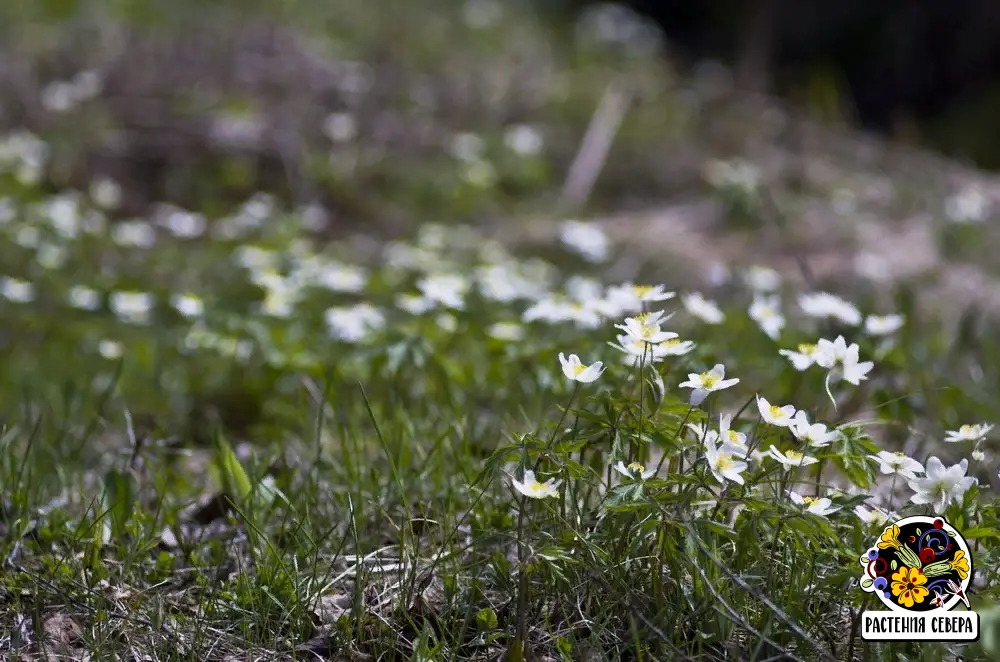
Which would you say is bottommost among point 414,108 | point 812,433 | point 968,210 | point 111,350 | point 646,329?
point 968,210

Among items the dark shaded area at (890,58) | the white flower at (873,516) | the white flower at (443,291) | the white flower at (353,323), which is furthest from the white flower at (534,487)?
the dark shaded area at (890,58)

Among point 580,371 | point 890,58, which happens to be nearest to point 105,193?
point 580,371

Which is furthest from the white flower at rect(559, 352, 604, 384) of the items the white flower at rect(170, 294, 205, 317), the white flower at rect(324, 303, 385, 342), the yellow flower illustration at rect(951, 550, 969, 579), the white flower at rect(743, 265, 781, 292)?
the white flower at rect(743, 265, 781, 292)

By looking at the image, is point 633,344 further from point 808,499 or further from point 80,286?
point 80,286

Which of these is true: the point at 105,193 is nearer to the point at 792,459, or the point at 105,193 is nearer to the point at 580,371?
the point at 580,371

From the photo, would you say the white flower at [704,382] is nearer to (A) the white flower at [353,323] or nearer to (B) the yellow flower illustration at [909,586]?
(B) the yellow flower illustration at [909,586]

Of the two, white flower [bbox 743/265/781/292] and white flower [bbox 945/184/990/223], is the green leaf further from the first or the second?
white flower [bbox 945/184/990/223]
